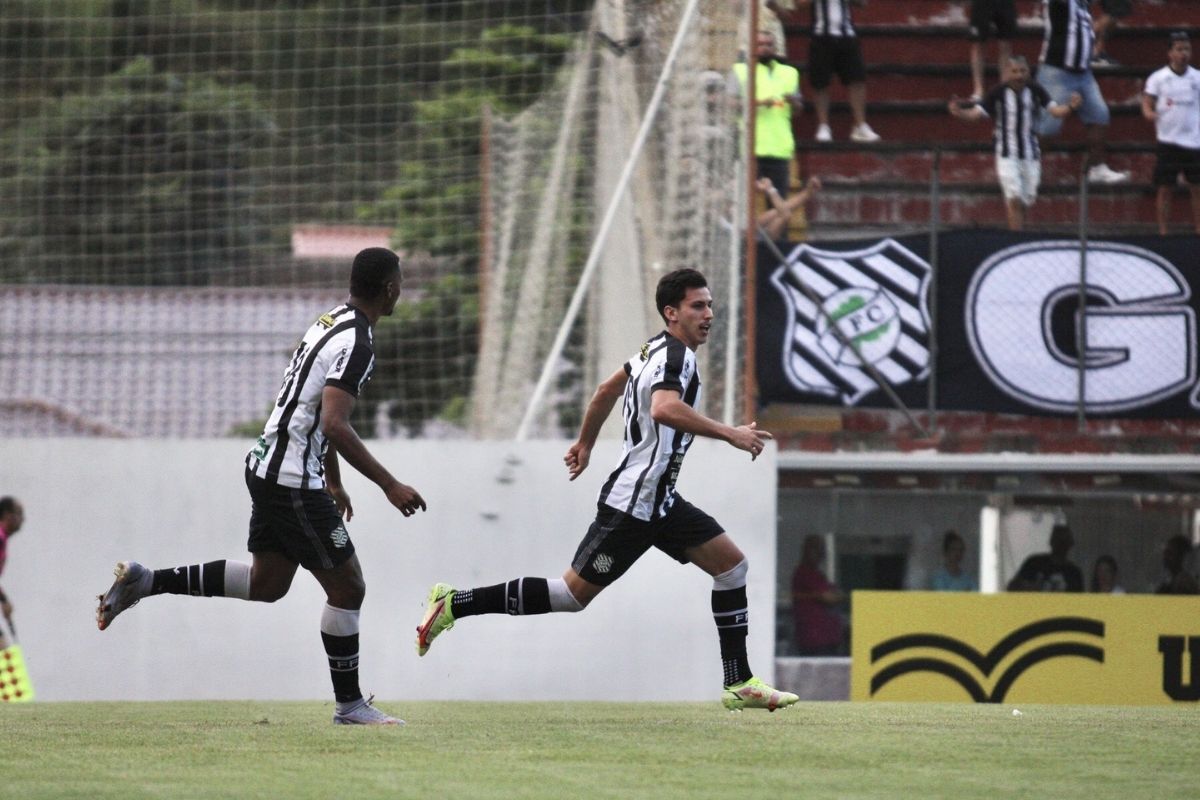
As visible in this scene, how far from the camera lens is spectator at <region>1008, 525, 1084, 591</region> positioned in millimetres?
16812

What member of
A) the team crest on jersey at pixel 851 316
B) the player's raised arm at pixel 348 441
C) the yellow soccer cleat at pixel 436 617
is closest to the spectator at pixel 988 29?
the team crest on jersey at pixel 851 316

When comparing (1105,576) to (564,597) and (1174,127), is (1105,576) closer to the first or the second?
(1174,127)

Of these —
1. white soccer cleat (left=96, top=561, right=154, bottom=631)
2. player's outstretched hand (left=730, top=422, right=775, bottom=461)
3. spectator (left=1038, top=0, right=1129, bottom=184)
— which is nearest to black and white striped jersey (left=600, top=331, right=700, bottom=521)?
player's outstretched hand (left=730, top=422, right=775, bottom=461)

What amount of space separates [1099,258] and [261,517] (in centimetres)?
935

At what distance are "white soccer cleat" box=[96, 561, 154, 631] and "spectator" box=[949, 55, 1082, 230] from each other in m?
9.69

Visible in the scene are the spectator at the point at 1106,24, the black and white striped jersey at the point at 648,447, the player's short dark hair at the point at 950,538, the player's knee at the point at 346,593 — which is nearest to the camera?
the player's knee at the point at 346,593

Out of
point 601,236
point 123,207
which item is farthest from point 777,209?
point 123,207

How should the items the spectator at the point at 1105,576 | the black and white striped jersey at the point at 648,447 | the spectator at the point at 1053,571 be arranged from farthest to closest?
1. the spectator at the point at 1105,576
2. the spectator at the point at 1053,571
3. the black and white striped jersey at the point at 648,447

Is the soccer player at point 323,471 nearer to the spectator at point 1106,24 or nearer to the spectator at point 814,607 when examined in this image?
the spectator at point 814,607

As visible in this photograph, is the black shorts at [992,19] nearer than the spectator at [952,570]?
No

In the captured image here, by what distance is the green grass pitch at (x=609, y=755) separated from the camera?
19.7 ft

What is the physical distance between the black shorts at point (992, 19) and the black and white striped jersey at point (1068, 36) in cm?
48

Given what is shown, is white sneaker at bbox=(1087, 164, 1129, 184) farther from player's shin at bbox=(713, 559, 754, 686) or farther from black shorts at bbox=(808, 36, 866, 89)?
player's shin at bbox=(713, 559, 754, 686)

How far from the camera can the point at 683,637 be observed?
48.6 ft
